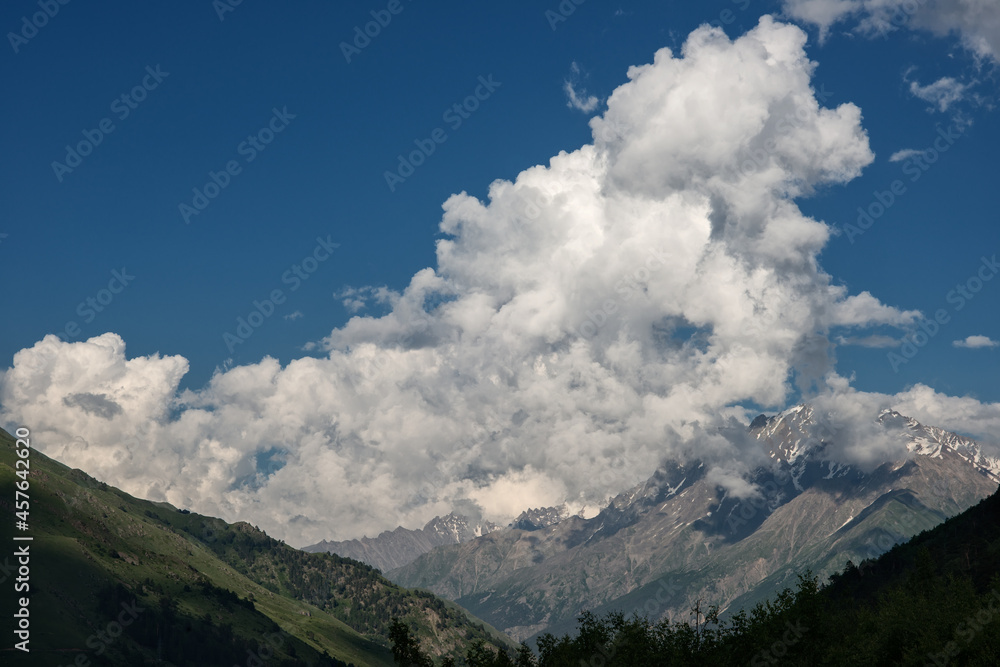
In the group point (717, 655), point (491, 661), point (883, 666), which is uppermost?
point (491, 661)

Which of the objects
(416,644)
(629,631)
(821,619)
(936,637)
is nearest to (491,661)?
(416,644)

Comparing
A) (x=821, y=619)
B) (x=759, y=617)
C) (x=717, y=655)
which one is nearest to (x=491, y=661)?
(x=717, y=655)

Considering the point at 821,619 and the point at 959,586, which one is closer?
the point at 821,619

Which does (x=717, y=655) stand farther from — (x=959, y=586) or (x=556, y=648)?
(x=959, y=586)

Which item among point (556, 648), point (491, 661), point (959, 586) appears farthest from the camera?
point (959, 586)

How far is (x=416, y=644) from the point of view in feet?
462

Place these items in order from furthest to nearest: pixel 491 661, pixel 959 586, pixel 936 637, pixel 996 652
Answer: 1. pixel 959 586
2. pixel 491 661
3. pixel 936 637
4. pixel 996 652

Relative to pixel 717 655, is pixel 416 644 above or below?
above

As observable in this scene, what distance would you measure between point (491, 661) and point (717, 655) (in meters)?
38.2

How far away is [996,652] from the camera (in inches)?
4471

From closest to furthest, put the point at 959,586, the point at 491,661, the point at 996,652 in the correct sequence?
the point at 996,652, the point at 491,661, the point at 959,586

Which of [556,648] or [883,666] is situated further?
[556,648]

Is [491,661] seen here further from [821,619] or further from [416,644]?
[821,619]

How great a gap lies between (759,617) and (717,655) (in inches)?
682
